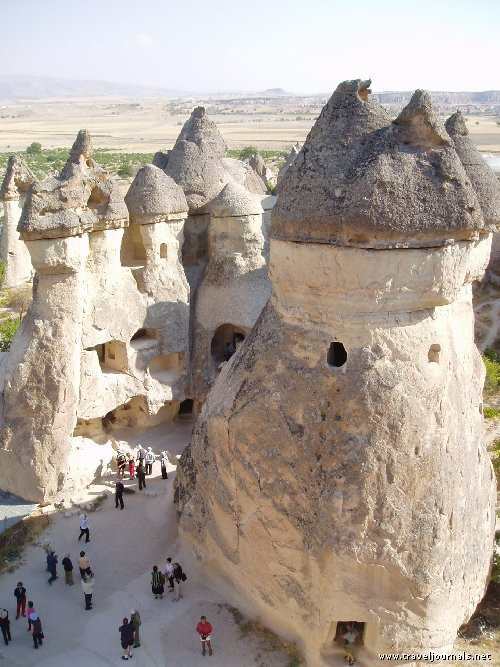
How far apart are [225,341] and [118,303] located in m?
3.23

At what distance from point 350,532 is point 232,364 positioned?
280 centimetres

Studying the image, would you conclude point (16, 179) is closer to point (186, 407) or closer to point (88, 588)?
point (186, 407)

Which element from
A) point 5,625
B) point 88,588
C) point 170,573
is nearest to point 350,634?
point 170,573

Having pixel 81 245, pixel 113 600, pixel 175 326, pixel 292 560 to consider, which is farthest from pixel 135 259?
pixel 292 560

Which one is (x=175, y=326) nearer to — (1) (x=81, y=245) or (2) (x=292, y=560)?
(1) (x=81, y=245)

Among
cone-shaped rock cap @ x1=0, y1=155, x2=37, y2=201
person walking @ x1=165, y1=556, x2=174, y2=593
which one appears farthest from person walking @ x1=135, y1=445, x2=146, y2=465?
cone-shaped rock cap @ x1=0, y1=155, x2=37, y2=201

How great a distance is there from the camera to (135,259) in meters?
14.9

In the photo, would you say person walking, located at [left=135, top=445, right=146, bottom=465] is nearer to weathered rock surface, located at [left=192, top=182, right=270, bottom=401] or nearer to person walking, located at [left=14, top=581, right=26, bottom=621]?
weathered rock surface, located at [left=192, top=182, right=270, bottom=401]

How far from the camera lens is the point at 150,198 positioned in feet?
46.1

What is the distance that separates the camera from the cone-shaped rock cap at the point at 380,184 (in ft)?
23.8

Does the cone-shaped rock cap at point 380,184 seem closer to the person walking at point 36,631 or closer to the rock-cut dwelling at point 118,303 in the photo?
the rock-cut dwelling at point 118,303

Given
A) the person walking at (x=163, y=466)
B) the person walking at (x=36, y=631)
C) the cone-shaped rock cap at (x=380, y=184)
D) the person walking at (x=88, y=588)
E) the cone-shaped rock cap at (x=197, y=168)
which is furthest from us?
the cone-shaped rock cap at (x=197, y=168)

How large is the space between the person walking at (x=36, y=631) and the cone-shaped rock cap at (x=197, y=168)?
935 centimetres

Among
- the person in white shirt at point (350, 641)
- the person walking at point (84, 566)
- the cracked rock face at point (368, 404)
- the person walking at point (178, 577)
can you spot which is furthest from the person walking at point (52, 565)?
the person in white shirt at point (350, 641)
